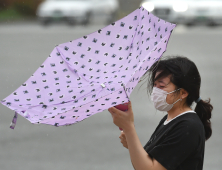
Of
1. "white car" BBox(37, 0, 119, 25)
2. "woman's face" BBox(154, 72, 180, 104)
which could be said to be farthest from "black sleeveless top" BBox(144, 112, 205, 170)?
"white car" BBox(37, 0, 119, 25)

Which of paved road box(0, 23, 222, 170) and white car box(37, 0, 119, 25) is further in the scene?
white car box(37, 0, 119, 25)

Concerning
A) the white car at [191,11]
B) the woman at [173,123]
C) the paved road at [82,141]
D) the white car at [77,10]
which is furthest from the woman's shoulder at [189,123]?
the white car at [77,10]

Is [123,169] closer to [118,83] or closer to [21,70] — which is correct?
[118,83]

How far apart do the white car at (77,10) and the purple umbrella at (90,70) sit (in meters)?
15.9

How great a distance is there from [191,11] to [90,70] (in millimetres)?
16299

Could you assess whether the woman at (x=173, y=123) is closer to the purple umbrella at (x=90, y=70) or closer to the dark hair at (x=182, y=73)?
the dark hair at (x=182, y=73)

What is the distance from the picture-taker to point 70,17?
18.3m

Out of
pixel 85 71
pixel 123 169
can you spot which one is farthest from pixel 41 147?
pixel 85 71

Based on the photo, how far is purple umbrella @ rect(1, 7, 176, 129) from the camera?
5.91 ft

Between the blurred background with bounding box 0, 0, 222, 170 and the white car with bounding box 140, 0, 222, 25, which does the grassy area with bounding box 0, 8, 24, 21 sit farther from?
the white car with bounding box 140, 0, 222, 25

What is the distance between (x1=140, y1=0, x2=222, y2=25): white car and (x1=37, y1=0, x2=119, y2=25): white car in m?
2.49

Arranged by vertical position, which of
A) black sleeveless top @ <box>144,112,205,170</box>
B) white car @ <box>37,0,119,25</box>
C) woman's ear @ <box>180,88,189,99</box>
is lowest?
black sleeveless top @ <box>144,112,205,170</box>

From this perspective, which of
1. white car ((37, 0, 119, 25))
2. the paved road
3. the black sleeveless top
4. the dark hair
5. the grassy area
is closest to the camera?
the black sleeveless top

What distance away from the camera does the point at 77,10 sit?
58.0 ft
